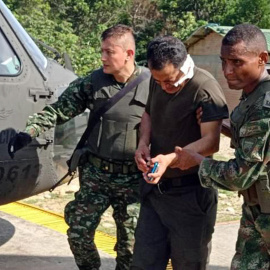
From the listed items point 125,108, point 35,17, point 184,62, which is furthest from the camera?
point 35,17

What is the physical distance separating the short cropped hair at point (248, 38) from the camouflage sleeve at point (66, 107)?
1.47m

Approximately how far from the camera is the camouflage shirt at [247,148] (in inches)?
118

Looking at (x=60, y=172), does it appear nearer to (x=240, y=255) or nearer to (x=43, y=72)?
(x=43, y=72)

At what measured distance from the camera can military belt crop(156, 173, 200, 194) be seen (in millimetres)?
3744

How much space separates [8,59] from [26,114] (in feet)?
1.58

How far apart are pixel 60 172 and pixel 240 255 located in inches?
87.8

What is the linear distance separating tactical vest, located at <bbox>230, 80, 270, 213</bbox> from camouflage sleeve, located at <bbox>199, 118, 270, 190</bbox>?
5 cm

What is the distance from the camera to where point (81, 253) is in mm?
4367

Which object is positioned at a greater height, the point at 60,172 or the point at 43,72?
the point at 43,72

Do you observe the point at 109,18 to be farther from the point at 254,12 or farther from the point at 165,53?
the point at 165,53

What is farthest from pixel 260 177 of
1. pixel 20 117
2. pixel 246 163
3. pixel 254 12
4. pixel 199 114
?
pixel 254 12

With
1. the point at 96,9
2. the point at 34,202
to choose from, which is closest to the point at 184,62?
the point at 34,202

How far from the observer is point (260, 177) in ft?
10.1

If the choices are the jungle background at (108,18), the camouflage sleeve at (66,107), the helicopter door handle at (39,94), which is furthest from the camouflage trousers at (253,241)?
the jungle background at (108,18)
